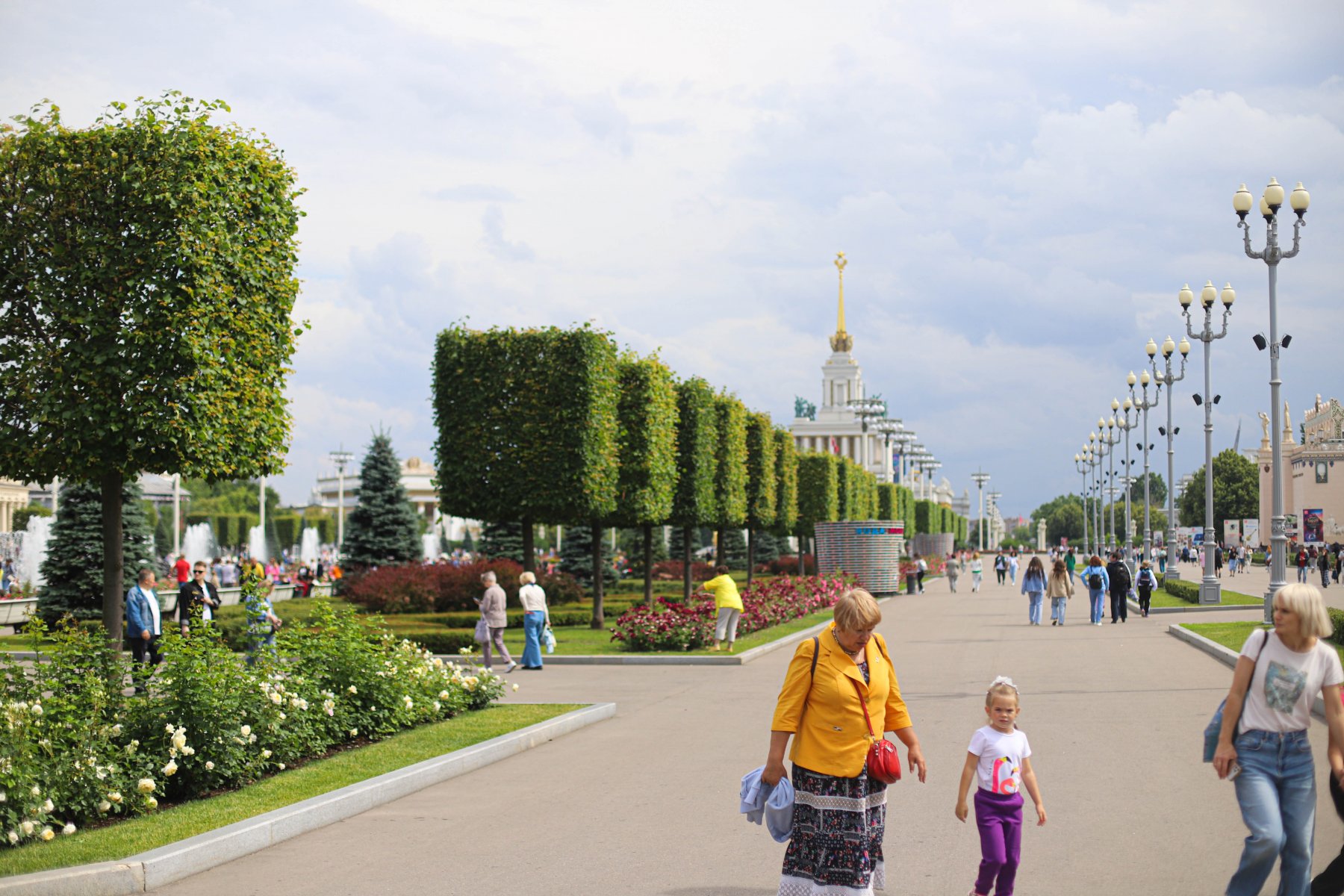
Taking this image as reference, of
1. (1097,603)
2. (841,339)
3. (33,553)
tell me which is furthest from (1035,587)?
(841,339)

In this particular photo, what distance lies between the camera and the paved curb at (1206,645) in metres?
19.4

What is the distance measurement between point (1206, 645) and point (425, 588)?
761 inches

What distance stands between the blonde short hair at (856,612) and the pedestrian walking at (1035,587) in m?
25.7

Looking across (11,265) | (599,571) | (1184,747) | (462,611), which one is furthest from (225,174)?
(462,611)

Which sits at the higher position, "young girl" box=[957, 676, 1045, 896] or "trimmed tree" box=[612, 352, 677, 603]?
"trimmed tree" box=[612, 352, 677, 603]

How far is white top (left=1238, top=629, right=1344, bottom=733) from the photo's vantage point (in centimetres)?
579

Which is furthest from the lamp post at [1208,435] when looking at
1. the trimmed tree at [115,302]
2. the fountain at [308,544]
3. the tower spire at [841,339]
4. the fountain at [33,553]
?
the tower spire at [841,339]

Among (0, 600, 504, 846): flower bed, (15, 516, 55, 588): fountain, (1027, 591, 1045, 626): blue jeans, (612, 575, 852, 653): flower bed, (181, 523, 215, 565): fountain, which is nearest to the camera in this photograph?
(0, 600, 504, 846): flower bed

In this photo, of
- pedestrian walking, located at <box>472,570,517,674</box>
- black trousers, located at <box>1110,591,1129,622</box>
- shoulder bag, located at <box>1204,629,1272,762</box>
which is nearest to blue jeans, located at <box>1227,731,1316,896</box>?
shoulder bag, located at <box>1204,629,1272,762</box>

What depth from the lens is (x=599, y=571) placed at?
3066 centimetres

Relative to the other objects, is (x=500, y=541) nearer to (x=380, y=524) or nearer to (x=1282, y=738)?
(x=380, y=524)

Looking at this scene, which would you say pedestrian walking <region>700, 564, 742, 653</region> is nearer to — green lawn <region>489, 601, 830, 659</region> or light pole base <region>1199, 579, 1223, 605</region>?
green lawn <region>489, 601, 830, 659</region>

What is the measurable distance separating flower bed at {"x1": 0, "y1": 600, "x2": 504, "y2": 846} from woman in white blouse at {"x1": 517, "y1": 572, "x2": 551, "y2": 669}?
7828 mm

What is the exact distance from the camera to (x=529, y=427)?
29.2m
